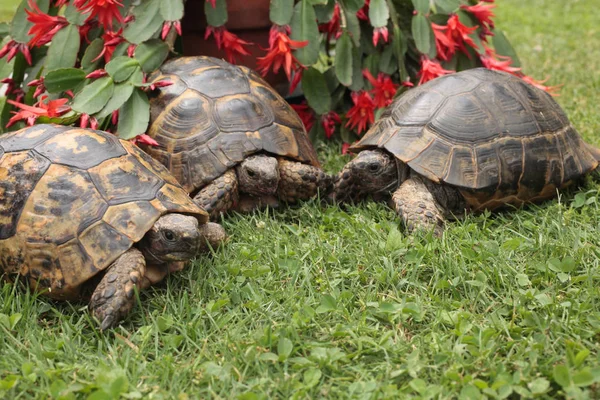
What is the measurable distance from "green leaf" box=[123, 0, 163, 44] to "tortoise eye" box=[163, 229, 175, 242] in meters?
1.38

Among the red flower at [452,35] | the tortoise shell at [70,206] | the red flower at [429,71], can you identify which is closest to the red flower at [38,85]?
the tortoise shell at [70,206]

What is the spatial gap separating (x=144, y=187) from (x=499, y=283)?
1455 millimetres

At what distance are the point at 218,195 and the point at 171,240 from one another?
2.00 ft

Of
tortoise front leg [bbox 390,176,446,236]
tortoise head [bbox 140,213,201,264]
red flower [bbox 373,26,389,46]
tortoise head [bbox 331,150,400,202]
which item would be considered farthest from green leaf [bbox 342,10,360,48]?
tortoise head [bbox 140,213,201,264]

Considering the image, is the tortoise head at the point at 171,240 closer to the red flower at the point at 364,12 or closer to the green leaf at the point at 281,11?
the green leaf at the point at 281,11

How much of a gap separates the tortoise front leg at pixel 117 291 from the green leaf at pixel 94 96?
102 cm

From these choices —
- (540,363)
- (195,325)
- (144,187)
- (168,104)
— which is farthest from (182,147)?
(540,363)

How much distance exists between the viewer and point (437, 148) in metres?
3.14

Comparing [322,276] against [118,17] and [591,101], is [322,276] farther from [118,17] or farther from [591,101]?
[591,101]

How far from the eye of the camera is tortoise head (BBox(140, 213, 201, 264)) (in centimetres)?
255

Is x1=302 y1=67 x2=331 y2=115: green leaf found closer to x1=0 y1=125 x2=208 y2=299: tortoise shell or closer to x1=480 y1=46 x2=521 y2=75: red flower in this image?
x1=480 y1=46 x2=521 y2=75: red flower

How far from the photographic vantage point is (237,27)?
4059mm

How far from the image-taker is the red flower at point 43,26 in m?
3.45

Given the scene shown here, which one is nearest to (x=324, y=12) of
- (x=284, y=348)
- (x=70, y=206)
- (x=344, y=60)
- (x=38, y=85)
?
(x=344, y=60)
